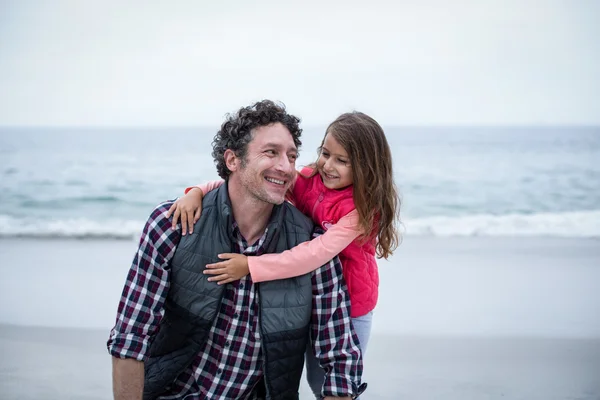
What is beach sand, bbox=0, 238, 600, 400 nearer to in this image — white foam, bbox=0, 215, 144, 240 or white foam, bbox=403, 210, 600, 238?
white foam, bbox=0, 215, 144, 240

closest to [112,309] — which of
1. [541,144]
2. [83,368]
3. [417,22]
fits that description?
[83,368]

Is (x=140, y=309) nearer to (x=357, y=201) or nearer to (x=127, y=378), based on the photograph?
(x=127, y=378)

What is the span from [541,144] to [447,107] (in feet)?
20.5

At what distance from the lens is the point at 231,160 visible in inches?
81.3

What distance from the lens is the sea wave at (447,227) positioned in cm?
841

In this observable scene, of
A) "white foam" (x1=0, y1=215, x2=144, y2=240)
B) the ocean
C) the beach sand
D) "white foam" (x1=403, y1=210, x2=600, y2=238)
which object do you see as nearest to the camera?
the beach sand

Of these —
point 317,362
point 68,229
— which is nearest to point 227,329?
point 317,362

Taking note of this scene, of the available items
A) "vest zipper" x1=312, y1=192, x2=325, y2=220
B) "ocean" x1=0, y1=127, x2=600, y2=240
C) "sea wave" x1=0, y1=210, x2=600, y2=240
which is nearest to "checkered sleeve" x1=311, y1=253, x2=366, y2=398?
"vest zipper" x1=312, y1=192, x2=325, y2=220

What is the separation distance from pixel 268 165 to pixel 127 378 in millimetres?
892

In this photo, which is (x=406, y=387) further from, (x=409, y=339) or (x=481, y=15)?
(x=481, y=15)

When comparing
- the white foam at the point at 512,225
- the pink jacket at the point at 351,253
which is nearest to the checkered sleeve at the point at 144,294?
the pink jacket at the point at 351,253

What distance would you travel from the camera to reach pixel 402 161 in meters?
21.5

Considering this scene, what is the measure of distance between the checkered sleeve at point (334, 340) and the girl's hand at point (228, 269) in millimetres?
294

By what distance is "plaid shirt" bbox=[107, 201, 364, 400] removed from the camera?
1.81m
